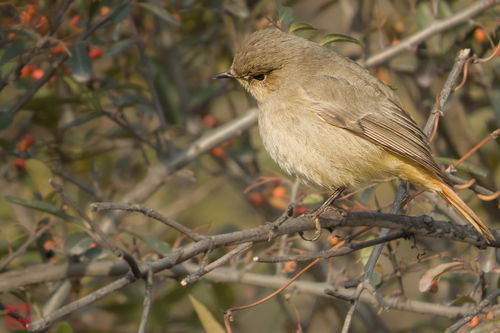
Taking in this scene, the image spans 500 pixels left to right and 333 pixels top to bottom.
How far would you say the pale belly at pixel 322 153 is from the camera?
10.2ft

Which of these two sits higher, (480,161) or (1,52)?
(1,52)

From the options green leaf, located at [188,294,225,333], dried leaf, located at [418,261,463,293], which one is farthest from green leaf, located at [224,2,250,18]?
dried leaf, located at [418,261,463,293]

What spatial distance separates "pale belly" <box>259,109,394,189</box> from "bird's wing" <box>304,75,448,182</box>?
0.05m

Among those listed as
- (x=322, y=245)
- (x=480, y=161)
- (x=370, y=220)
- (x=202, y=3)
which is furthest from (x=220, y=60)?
(x=370, y=220)

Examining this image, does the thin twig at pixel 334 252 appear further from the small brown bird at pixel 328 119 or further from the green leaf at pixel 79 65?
the green leaf at pixel 79 65

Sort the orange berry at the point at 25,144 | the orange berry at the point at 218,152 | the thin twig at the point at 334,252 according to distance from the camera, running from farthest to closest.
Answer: the orange berry at the point at 218,152, the orange berry at the point at 25,144, the thin twig at the point at 334,252

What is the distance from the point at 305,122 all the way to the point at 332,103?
0.64 ft

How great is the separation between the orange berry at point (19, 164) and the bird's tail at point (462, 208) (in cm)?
228

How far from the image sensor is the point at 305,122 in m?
3.21

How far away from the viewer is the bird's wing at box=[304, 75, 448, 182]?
3.19 metres

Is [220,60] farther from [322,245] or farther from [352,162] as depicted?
[352,162]

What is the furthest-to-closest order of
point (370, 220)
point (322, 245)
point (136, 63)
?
point (322, 245) → point (136, 63) → point (370, 220)

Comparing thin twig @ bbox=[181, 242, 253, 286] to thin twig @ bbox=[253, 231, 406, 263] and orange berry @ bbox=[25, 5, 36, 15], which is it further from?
orange berry @ bbox=[25, 5, 36, 15]

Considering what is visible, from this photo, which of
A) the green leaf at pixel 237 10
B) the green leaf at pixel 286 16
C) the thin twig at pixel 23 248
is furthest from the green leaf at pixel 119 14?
the thin twig at pixel 23 248
